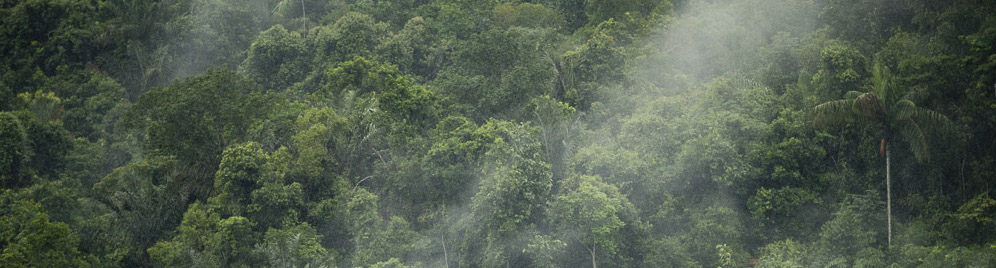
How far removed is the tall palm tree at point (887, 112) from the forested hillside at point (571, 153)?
0.18 feet

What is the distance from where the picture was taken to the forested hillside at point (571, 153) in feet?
79.1

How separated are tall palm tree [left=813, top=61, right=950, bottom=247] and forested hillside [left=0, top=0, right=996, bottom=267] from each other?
5 cm

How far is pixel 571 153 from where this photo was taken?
92.7 ft

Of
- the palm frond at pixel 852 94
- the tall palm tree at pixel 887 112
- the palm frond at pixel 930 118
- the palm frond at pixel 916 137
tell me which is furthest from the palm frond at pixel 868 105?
the palm frond at pixel 930 118

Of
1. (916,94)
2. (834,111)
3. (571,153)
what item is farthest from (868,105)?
(571,153)

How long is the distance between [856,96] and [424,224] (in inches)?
448

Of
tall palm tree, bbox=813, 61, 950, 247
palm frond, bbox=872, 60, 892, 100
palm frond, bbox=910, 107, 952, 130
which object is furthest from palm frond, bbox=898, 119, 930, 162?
palm frond, bbox=872, 60, 892, 100

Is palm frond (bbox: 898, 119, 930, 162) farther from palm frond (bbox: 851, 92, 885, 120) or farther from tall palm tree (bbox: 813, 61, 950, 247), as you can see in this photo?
palm frond (bbox: 851, 92, 885, 120)

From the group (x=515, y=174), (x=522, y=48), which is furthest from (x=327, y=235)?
(x=522, y=48)

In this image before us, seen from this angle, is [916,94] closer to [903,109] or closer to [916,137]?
[903,109]

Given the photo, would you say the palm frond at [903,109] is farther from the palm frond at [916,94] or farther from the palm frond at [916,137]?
the palm frond at [916,94]

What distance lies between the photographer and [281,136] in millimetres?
29641

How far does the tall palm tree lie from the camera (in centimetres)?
2297

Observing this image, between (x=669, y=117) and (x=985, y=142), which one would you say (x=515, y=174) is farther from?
(x=985, y=142)
